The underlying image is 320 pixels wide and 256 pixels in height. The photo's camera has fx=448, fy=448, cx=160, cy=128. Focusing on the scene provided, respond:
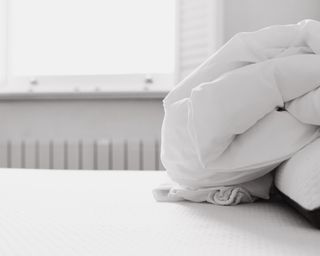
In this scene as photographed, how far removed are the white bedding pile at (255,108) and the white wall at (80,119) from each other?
1584 millimetres

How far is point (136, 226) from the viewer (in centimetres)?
61

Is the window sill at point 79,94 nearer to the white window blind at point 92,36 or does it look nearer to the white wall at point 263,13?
the white window blind at point 92,36

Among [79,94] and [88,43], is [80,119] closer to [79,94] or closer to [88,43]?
[79,94]

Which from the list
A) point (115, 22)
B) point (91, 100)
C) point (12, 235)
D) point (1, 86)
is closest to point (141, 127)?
point (91, 100)

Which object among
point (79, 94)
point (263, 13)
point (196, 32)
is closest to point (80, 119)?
point (79, 94)

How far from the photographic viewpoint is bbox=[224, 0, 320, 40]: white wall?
2230 millimetres

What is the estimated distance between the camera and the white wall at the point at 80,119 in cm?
237

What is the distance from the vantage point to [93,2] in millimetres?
2455

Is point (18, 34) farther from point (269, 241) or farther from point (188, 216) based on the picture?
point (269, 241)

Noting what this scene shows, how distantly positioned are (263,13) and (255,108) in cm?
173

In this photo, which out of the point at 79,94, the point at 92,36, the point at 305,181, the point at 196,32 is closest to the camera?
the point at 305,181

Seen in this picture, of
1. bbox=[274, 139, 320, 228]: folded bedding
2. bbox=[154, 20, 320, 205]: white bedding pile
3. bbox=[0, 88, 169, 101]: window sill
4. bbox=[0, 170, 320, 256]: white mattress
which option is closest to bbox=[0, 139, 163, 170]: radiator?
bbox=[0, 88, 169, 101]: window sill

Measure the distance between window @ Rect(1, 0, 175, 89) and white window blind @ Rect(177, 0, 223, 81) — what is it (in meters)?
0.14

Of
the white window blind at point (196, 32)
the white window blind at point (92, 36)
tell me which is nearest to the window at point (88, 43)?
the white window blind at point (92, 36)
